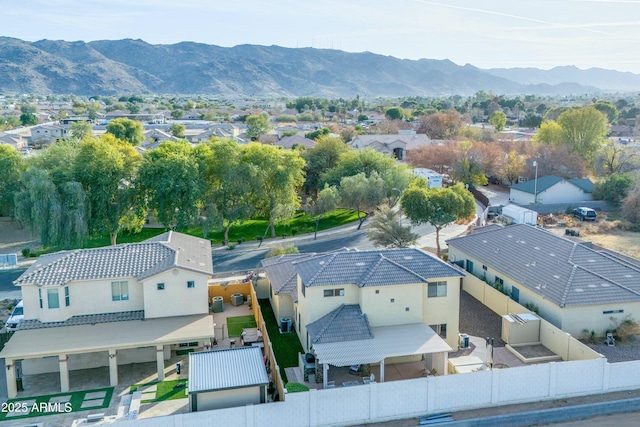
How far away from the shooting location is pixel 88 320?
90.1ft

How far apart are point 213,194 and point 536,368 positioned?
34561mm

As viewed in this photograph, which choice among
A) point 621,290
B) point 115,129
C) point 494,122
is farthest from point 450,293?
point 494,122

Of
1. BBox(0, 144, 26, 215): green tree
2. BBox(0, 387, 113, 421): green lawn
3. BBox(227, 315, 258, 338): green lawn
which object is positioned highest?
BBox(0, 144, 26, 215): green tree

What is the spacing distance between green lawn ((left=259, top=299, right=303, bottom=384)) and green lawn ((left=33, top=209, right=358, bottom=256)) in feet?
73.3

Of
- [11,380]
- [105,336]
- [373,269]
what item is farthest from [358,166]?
[11,380]

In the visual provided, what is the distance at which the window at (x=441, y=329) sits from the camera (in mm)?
28061

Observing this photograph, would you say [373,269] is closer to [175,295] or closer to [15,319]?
[175,295]

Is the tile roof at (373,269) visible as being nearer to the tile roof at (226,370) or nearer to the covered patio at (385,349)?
the covered patio at (385,349)

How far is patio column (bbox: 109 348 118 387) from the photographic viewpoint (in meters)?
25.3

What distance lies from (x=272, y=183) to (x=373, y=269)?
89.5 ft

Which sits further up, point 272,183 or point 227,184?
point 227,184

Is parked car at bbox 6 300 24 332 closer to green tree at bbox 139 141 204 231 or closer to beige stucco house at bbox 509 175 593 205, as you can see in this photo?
green tree at bbox 139 141 204 231

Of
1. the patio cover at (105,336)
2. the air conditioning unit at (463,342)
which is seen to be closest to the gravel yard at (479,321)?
the air conditioning unit at (463,342)

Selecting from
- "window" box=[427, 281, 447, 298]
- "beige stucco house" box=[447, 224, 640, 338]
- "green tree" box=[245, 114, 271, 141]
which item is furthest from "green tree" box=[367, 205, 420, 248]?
"green tree" box=[245, 114, 271, 141]
